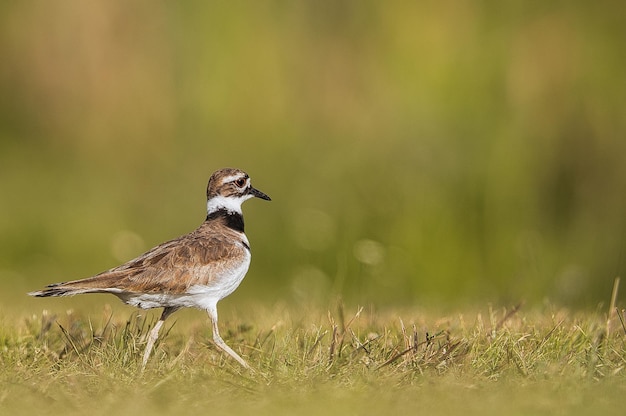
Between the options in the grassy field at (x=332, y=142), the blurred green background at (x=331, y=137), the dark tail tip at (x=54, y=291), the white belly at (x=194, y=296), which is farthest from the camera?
the blurred green background at (x=331, y=137)

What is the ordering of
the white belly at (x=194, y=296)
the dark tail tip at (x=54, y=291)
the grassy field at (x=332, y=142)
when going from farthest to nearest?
the grassy field at (x=332, y=142)
the white belly at (x=194, y=296)
the dark tail tip at (x=54, y=291)

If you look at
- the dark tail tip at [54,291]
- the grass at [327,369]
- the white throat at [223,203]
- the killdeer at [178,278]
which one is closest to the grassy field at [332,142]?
the white throat at [223,203]

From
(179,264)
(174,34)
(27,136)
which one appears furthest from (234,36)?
(179,264)

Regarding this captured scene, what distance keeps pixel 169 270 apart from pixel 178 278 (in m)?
0.08

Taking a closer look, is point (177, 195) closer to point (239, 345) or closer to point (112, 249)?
point (112, 249)

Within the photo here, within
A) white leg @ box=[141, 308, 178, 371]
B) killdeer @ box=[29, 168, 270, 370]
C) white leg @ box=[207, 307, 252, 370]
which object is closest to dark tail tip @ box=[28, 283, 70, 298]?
killdeer @ box=[29, 168, 270, 370]

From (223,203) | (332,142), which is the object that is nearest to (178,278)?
(223,203)

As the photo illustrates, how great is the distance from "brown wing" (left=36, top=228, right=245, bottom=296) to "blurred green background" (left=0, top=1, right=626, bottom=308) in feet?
12.2

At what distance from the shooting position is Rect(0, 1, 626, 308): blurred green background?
1196 centimetres

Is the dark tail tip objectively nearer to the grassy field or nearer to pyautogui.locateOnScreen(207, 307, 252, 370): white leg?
pyautogui.locateOnScreen(207, 307, 252, 370): white leg

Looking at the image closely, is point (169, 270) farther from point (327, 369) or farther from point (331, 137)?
point (331, 137)

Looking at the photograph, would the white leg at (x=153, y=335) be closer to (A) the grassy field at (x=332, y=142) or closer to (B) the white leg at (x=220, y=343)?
(B) the white leg at (x=220, y=343)

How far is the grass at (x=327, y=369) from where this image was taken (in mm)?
5508

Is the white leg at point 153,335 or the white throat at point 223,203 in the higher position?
the white throat at point 223,203
